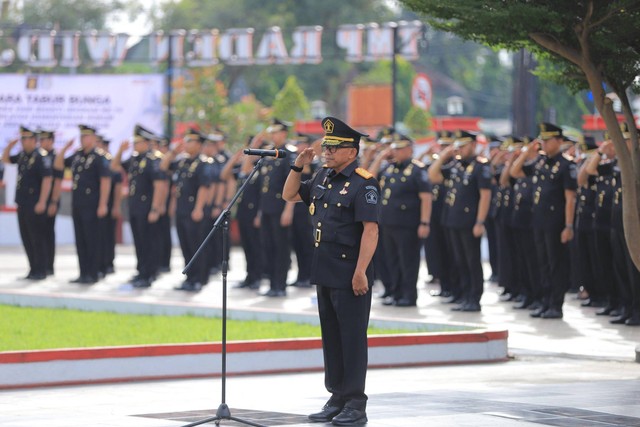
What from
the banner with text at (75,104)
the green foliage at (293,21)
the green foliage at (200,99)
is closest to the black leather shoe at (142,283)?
the banner with text at (75,104)

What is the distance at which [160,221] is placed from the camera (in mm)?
22203

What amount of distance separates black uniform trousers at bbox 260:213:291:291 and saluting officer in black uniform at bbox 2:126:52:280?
3.55 meters

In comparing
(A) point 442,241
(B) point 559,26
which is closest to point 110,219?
(A) point 442,241

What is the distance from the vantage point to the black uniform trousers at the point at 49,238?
2175cm

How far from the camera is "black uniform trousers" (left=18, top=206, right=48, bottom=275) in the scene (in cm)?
2161

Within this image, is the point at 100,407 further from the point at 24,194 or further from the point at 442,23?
the point at 24,194

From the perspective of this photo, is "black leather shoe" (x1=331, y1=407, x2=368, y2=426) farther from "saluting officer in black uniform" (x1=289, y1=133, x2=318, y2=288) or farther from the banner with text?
the banner with text

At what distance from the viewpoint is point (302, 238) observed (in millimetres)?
20953

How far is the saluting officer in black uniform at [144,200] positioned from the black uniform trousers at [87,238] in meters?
0.56

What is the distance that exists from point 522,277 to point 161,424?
9.90m

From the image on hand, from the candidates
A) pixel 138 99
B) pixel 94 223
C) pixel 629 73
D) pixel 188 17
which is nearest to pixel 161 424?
pixel 629 73

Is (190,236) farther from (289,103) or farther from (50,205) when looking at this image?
(289,103)

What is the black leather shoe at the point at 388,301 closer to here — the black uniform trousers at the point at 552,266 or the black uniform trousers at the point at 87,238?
the black uniform trousers at the point at 552,266

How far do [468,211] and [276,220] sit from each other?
306cm
